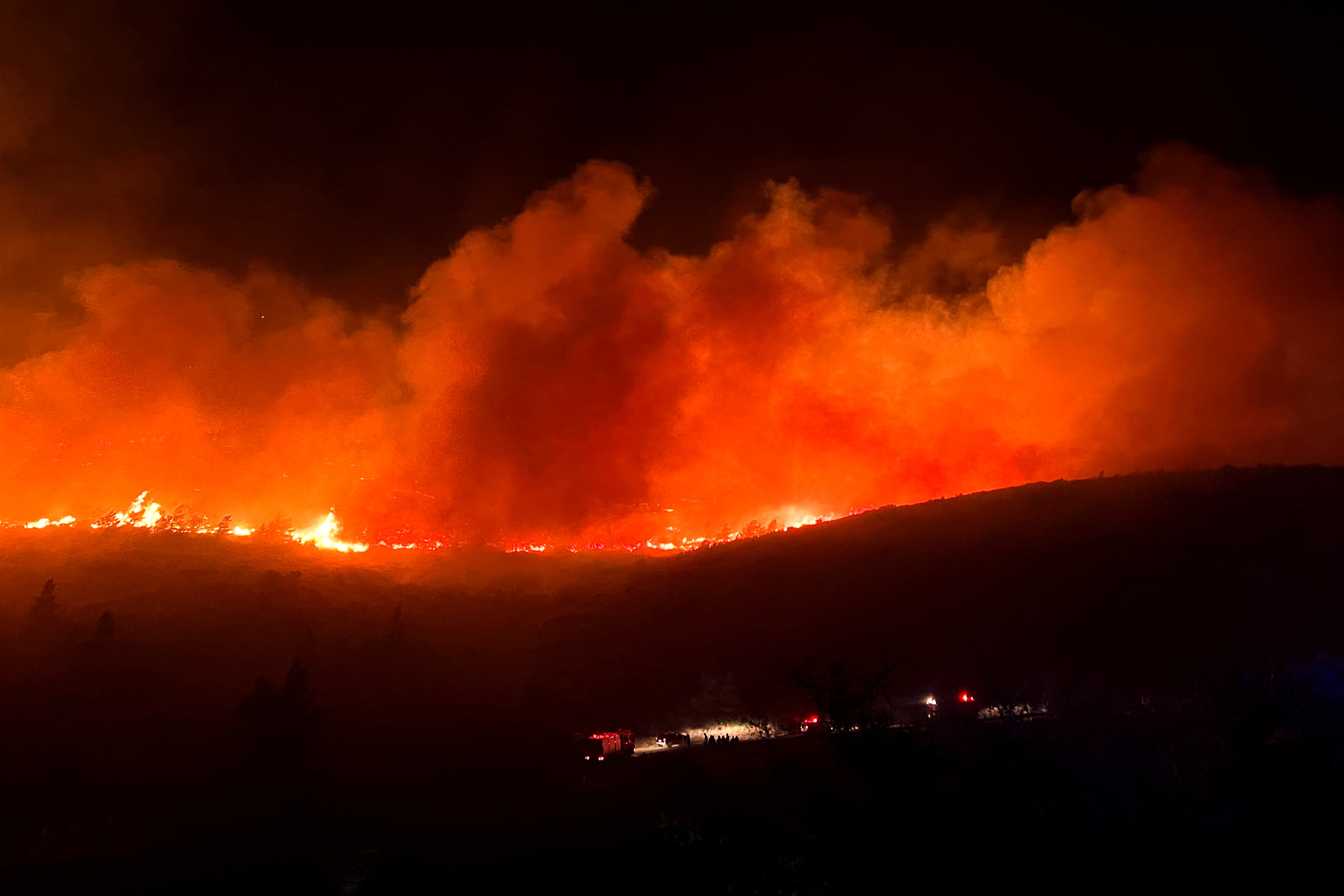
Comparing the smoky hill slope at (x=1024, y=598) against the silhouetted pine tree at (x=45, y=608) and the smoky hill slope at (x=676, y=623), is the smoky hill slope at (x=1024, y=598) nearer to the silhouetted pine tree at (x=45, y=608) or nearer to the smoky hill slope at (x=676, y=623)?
the smoky hill slope at (x=676, y=623)

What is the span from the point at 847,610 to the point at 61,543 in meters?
54.3

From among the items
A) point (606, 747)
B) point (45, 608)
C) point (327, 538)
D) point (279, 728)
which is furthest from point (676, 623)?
point (327, 538)

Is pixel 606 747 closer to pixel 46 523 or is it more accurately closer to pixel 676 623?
pixel 676 623

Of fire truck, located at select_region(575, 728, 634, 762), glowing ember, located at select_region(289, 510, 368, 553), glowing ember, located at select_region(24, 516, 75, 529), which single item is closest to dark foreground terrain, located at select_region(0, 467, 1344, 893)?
fire truck, located at select_region(575, 728, 634, 762)

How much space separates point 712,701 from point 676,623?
1037 centimetres

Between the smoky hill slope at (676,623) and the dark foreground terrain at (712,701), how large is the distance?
0.22m

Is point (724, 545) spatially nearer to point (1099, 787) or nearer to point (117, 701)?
point (117, 701)

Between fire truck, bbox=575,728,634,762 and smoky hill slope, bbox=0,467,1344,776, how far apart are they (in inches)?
97.8

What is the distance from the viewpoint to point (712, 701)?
123 feet

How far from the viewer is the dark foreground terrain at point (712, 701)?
1950 centimetres

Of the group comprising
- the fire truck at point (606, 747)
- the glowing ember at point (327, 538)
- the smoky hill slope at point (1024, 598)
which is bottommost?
the fire truck at point (606, 747)

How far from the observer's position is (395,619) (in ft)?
151

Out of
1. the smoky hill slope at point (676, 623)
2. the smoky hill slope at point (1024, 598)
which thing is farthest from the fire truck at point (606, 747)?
the smoky hill slope at point (1024, 598)

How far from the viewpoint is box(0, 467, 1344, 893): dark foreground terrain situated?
19.5 m
